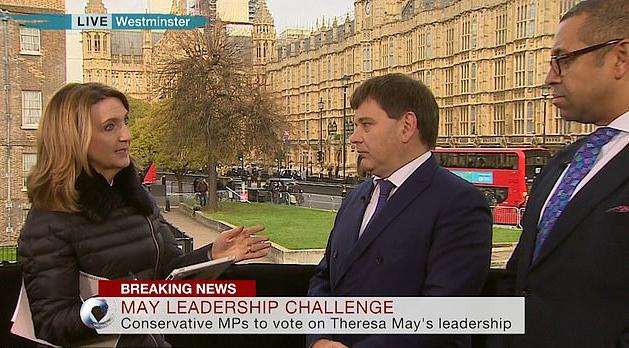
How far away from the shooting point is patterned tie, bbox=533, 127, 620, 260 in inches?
43.8

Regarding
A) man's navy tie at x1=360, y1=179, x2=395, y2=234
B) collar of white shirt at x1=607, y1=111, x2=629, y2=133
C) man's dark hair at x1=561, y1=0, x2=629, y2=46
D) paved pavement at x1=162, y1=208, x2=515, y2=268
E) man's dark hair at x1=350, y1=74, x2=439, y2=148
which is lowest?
paved pavement at x1=162, y1=208, x2=515, y2=268

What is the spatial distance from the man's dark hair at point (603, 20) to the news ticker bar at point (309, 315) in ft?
1.82

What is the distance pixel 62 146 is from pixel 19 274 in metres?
0.95

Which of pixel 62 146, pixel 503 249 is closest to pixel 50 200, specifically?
pixel 62 146

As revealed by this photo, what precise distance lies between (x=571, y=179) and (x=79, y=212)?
0.96 m

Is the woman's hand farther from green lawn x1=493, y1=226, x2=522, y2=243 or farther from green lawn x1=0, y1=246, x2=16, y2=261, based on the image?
green lawn x1=0, y1=246, x2=16, y2=261

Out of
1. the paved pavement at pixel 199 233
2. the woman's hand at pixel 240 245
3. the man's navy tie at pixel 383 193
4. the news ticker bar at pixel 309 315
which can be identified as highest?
the man's navy tie at pixel 383 193

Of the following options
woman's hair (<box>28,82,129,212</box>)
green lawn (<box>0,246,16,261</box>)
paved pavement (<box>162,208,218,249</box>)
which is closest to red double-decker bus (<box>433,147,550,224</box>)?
paved pavement (<box>162,208,218,249</box>)

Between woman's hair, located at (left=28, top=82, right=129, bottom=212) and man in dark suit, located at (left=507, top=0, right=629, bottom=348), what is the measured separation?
0.90m

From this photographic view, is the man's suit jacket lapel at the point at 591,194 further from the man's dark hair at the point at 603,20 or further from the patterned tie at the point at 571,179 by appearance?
the man's dark hair at the point at 603,20

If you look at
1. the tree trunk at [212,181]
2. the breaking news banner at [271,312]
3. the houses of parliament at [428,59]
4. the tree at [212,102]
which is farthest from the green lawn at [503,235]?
the tree trunk at [212,181]

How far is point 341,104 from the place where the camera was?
7.29 ft

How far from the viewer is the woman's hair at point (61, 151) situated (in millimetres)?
1085

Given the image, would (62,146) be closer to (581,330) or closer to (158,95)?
(581,330)
